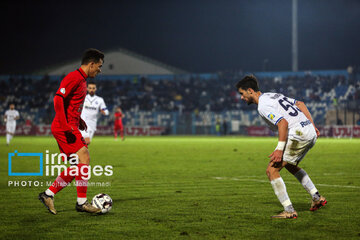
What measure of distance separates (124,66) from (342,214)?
64.3m

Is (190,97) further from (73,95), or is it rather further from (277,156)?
(277,156)

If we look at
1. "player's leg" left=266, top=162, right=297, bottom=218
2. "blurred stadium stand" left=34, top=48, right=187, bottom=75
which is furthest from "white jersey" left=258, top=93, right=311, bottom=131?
"blurred stadium stand" left=34, top=48, right=187, bottom=75

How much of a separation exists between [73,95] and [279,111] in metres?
2.87

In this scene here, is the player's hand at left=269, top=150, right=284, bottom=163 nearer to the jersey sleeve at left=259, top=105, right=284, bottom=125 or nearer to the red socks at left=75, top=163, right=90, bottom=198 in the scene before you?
the jersey sleeve at left=259, top=105, right=284, bottom=125

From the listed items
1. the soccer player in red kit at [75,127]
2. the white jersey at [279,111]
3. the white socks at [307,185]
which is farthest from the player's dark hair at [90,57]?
the white socks at [307,185]

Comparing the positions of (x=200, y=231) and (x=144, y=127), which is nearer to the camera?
(x=200, y=231)

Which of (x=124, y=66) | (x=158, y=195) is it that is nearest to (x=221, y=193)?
(x=158, y=195)

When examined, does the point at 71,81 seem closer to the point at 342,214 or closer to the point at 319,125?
the point at 342,214

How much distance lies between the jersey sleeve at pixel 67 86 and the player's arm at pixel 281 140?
2850 millimetres

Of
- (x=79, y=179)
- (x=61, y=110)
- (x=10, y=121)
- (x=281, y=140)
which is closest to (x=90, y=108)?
(x=79, y=179)

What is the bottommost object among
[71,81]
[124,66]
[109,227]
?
[109,227]

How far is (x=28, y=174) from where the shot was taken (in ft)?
42.9

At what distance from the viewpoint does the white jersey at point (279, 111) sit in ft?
23.1

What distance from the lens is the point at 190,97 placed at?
58.3 metres
